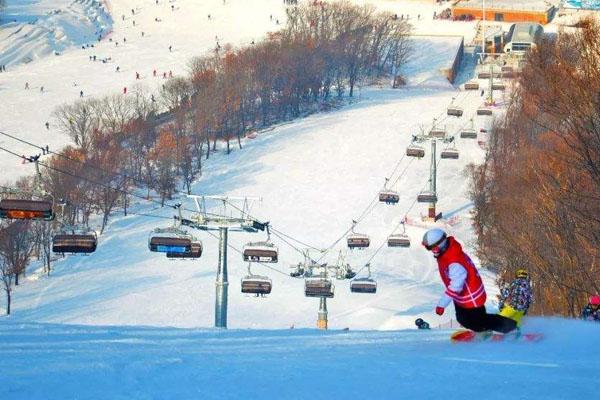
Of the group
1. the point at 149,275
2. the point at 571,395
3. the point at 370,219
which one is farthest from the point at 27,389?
the point at 370,219

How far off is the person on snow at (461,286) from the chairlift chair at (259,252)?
1407 cm

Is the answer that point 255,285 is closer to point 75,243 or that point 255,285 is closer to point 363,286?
point 363,286

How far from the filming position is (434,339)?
874 centimetres

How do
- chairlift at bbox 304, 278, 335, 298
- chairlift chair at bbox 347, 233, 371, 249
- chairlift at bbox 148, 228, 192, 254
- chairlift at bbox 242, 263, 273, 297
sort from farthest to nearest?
chairlift chair at bbox 347, 233, 371, 249 → chairlift at bbox 304, 278, 335, 298 → chairlift at bbox 242, 263, 273, 297 → chairlift at bbox 148, 228, 192, 254

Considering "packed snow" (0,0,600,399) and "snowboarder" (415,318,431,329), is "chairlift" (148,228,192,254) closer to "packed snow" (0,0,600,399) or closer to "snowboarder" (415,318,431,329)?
"packed snow" (0,0,600,399)

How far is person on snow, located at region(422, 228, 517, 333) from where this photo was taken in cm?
812

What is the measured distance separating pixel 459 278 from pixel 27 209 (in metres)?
10.6

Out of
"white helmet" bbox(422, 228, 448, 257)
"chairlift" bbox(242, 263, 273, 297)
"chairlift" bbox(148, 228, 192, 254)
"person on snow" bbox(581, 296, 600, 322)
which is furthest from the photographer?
"chairlift" bbox(242, 263, 273, 297)

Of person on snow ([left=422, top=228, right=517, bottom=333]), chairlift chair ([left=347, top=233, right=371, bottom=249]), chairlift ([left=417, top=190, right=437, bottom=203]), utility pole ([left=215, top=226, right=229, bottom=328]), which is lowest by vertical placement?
chairlift ([left=417, top=190, right=437, bottom=203])

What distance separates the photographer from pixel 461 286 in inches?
325

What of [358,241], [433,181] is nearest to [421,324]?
[358,241]

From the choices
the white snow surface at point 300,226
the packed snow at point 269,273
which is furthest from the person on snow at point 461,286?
the white snow surface at point 300,226

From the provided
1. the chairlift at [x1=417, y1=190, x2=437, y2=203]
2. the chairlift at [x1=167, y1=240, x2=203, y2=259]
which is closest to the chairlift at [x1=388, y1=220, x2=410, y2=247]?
the chairlift at [x1=417, y1=190, x2=437, y2=203]

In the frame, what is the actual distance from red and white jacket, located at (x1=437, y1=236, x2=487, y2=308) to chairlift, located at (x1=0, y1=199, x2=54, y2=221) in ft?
32.9
